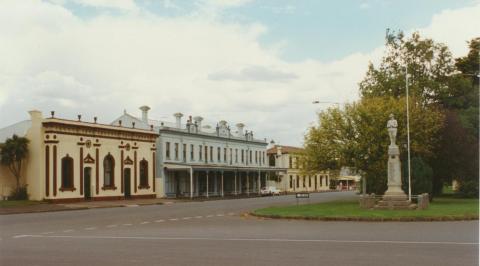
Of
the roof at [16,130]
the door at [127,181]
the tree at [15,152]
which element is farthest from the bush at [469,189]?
the roof at [16,130]

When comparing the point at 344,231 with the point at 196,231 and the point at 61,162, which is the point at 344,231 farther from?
the point at 61,162

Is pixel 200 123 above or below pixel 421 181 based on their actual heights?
above

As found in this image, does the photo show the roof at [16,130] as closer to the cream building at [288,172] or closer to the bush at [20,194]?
the bush at [20,194]

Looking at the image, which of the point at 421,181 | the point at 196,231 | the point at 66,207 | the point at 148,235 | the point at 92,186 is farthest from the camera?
the point at 92,186

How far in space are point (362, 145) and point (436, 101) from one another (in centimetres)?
1493

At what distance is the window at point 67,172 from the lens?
1945 inches

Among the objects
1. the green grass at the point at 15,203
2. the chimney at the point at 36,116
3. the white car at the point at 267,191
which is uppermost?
the chimney at the point at 36,116

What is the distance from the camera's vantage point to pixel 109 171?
2146 inches

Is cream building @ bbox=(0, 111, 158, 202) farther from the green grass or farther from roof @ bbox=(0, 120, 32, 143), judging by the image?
the green grass

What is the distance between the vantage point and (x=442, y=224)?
22938mm

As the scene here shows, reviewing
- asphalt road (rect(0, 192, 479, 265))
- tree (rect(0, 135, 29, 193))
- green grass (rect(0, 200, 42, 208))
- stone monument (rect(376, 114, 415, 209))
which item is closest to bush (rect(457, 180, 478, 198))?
stone monument (rect(376, 114, 415, 209))

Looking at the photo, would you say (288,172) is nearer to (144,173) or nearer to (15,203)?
(144,173)

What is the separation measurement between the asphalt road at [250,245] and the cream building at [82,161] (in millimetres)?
25132

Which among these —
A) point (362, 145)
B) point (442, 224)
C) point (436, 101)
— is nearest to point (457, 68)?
point (436, 101)
